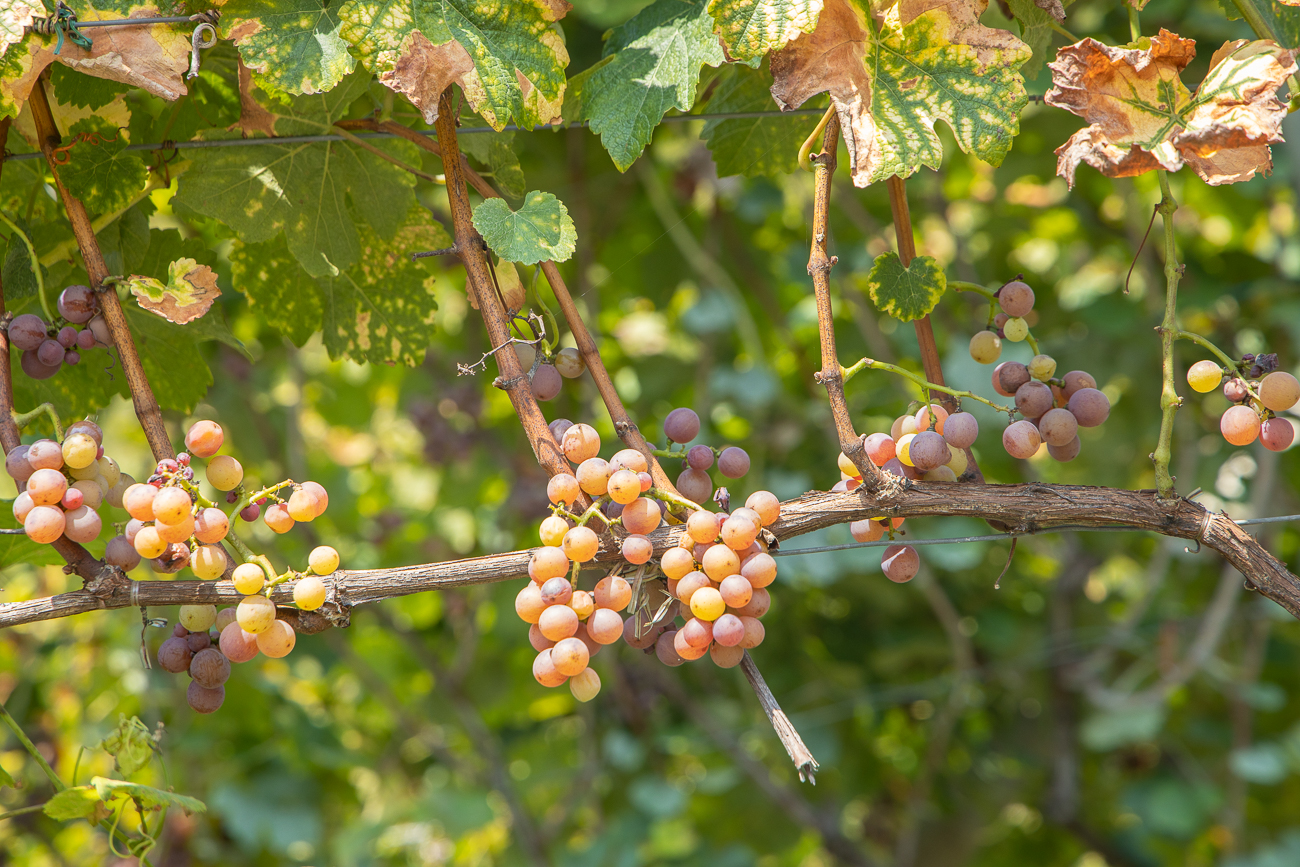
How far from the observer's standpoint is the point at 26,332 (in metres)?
0.81

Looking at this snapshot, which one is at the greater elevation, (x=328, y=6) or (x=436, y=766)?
(x=328, y=6)

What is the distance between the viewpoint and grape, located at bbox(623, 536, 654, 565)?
696mm

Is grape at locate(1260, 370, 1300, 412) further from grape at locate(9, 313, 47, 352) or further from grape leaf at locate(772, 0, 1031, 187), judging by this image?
grape at locate(9, 313, 47, 352)

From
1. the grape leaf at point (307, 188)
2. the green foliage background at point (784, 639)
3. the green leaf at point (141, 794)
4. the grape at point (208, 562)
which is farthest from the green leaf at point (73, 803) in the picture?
the green foliage background at point (784, 639)

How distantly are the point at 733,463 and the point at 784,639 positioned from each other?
1.84m

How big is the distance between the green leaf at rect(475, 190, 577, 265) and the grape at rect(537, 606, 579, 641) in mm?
255

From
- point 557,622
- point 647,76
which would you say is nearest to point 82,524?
point 557,622

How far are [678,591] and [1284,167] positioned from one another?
2104 mm

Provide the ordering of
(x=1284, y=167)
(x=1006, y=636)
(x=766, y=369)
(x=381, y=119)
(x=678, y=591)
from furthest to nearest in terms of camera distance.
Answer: (x=1006, y=636) → (x=766, y=369) → (x=1284, y=167) → (x=381, y=119) → (x=678, y=591)

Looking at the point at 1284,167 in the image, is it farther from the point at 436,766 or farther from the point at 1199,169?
the point at 436,766

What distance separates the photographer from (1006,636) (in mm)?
2650

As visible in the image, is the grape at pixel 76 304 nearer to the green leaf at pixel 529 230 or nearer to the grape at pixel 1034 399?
the green leaf at pixel 529 230

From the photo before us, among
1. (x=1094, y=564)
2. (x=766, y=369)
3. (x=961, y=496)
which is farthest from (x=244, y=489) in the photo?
(x=1094, y=564)

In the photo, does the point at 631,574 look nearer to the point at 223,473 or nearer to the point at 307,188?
the point at 223,473
